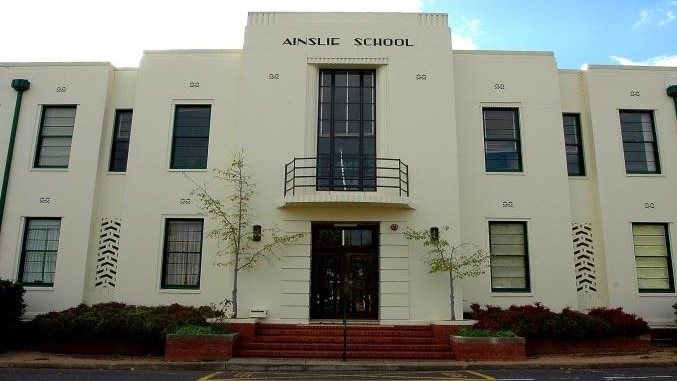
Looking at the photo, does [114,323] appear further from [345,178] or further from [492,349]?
[492,349]

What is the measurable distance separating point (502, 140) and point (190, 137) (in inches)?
378

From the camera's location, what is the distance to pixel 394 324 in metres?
14.1

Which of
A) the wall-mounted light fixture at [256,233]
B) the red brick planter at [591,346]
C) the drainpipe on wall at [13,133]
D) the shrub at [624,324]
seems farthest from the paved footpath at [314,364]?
the drainpipe on wall at [13,133]

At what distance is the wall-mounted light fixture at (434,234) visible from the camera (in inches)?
570

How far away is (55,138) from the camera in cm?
1672

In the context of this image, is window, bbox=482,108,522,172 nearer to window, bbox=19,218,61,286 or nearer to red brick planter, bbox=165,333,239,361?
red brick planter, bbox=165,333,239,361

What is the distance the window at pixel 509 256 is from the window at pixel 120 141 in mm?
11435

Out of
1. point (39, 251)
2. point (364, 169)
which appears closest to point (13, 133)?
point (39, 251)

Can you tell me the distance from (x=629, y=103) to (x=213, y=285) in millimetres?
13943

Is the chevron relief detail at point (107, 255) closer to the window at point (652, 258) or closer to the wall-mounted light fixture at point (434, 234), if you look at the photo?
the wall-mounted light fixture at point (434, 234)

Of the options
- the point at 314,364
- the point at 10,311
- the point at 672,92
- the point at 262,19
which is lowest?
the point at 314,364

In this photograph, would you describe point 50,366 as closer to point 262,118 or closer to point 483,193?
point 262,118

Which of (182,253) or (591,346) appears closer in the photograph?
A: (591,346)

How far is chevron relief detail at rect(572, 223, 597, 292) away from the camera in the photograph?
51.7 feet
